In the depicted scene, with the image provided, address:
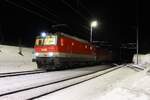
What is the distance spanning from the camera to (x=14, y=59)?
2484 cm

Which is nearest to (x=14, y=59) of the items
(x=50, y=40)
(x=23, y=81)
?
(x=50, y=40)

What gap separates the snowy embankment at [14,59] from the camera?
72.0 feet

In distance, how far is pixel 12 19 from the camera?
29594 mm

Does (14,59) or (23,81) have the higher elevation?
(14,59)

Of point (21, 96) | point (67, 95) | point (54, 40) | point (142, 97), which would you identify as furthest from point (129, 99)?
point (54, 40)

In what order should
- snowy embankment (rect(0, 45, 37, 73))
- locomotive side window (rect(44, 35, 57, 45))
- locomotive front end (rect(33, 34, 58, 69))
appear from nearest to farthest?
locomotive front end (rect(33, 34, 58, 69)) → locomotive side window (rect(44, 35, 57, 45)) → snowy embankment (rect(0, 45, 37, 73))

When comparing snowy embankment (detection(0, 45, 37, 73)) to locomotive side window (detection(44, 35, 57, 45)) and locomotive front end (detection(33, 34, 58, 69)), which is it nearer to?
locomotive front end (detection(33, 34, 58, 69))

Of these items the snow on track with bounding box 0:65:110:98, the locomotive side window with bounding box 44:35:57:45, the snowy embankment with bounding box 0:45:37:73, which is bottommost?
the snow on track with bounding box 0:65:110:98

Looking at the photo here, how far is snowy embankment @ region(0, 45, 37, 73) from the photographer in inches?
864

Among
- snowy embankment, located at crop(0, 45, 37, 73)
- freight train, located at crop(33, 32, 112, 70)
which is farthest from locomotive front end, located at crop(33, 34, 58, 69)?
snowy embankment, located at crop(0, 45, 37, 73)

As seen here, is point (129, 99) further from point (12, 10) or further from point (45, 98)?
point (12, 10)

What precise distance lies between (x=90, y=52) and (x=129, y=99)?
24.0 m

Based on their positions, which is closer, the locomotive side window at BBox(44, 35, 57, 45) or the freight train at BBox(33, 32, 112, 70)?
the freight train at BBox(33, 32, 112, 70)

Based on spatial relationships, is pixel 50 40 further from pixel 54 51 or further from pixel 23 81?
pixel 23 81
